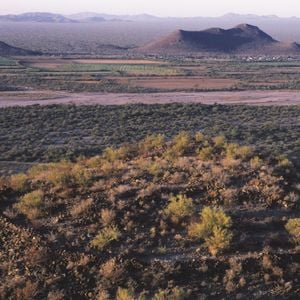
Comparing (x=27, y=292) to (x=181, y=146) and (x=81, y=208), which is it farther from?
(x=181, y=146)

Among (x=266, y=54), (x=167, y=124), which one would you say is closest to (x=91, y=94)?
(x=167, y=124)

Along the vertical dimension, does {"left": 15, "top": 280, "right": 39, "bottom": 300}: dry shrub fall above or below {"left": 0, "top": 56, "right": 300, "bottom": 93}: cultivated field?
above

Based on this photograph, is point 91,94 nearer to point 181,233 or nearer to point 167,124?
point 167,124

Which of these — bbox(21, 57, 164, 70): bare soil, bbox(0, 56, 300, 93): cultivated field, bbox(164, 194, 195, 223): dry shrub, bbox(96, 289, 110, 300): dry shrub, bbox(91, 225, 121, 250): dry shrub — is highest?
bbox(164, 194, 195, 223): dry shrub

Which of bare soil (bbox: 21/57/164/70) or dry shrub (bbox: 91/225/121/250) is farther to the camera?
bare soil (bbox: 21/57/164/70)

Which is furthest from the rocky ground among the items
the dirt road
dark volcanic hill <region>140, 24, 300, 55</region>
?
dark volcanic hill <region>140, 24, 300, 55</region>

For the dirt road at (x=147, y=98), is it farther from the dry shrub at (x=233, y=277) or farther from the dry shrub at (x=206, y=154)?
the dry shrub at (x=233, y=277)

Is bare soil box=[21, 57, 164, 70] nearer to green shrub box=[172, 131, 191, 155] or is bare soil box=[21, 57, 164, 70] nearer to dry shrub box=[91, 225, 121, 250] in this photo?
green shrub box=[172, 131, 191, 155]
